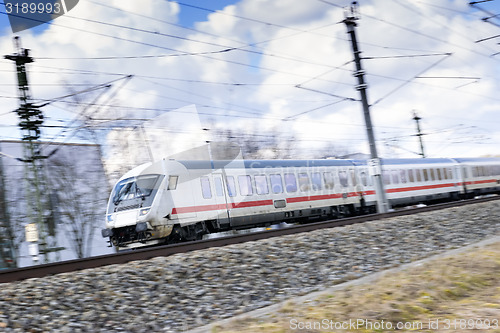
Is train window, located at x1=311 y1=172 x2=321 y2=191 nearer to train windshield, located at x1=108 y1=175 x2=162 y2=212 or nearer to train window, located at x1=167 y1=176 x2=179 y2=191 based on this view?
train window, located at x1=167 y1=176 x2=179 y2=191

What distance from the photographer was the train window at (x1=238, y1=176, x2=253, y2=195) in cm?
1827

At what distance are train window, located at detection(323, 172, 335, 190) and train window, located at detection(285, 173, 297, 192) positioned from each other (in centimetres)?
235

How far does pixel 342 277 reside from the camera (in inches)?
404

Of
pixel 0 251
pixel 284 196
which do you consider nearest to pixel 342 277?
pixel 284 196

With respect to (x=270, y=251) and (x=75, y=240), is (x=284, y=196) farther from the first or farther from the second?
(x=75, y=240)

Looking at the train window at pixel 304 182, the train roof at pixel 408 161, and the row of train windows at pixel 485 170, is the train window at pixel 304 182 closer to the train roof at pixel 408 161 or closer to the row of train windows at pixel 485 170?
the train roof at pixel 408 161

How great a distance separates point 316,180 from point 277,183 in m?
2.77

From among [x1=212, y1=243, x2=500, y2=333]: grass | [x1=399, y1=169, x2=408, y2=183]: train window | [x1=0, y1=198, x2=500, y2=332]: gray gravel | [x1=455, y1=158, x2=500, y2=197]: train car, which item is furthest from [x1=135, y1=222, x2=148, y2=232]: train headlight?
[x1=455, y1=158, x2=500, y2=197]: train car

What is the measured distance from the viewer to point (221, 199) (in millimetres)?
17250

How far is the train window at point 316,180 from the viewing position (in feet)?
71.8

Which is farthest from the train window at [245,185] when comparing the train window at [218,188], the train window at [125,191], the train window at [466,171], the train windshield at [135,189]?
the train window at [466,171]

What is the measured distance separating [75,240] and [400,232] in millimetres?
20118

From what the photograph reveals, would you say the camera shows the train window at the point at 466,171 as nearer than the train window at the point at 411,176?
No

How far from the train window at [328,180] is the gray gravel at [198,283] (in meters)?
8.35
